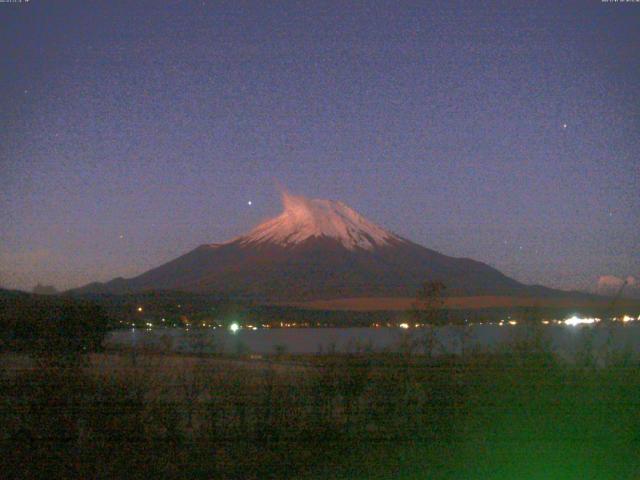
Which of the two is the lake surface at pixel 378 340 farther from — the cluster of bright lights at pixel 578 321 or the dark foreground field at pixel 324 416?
the dark foreground field at pixel 324 416

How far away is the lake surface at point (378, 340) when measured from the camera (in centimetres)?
1113

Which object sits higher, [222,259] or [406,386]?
[222,259]

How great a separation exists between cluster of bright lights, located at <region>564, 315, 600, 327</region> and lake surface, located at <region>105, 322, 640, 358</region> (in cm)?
16

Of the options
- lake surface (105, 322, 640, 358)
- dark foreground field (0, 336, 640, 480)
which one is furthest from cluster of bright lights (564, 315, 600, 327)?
dark foreground field (0, 336, 640, 480)

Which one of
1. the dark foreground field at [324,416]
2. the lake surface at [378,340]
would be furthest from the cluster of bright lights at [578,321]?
the dark foreground field at [324,416]

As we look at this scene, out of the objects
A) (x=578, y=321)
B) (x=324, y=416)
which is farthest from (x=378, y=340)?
(x=578, y=321)

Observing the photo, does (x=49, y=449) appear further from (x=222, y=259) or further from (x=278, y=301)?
(x=222, y=259)

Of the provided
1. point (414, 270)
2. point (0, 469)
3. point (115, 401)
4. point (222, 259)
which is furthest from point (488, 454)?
point (222, 259)

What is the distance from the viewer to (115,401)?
9562 mm

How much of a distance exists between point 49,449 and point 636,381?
24.1ft

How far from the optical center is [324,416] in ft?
32.3

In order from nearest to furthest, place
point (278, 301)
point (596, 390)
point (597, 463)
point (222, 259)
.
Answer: point (597, 463) → point (596, 390) → point (278, 301) → point (222, 259)

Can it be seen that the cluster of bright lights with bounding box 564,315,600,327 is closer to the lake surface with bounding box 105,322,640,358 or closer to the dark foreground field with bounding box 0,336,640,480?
the lake surface with bounding box 105,322,640,358

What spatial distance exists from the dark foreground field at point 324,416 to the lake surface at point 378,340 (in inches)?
11.0
